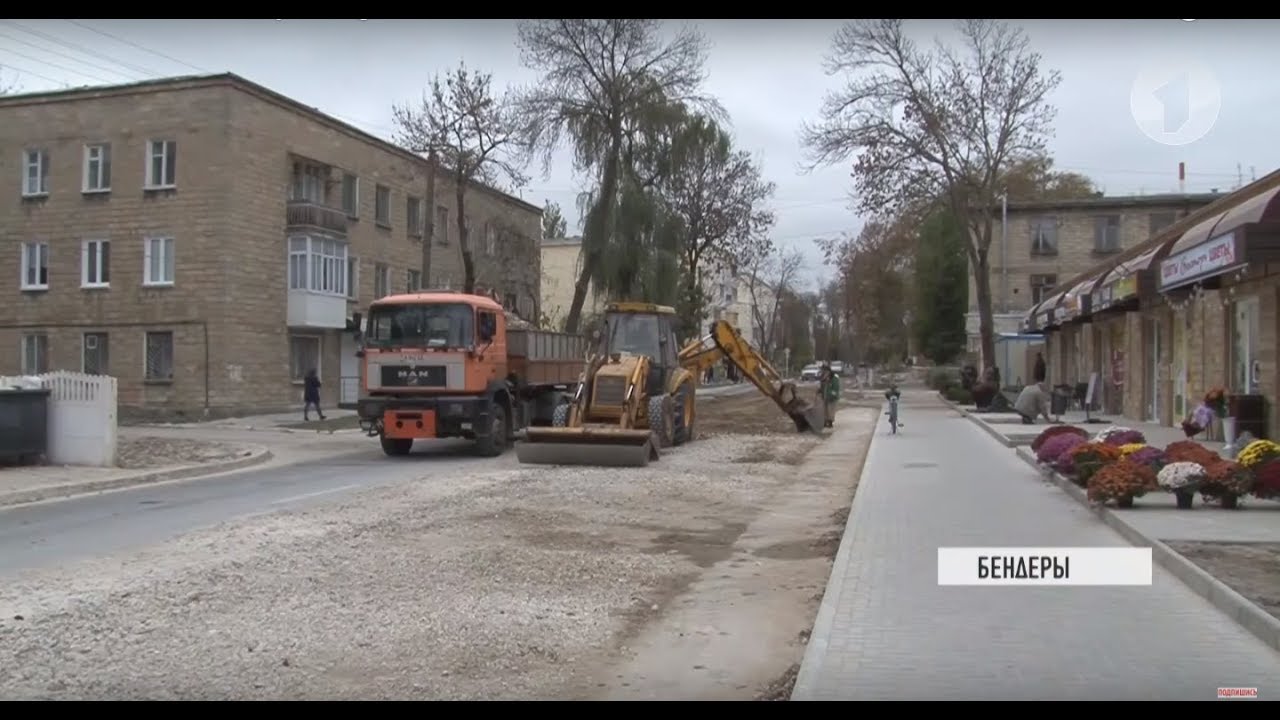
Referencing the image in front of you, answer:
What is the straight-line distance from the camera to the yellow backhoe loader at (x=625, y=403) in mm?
19109

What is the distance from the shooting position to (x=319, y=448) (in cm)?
2586

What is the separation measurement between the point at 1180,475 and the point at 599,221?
26.7 meters

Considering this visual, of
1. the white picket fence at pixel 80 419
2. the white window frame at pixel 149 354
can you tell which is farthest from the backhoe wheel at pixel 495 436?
the white window frame at pixel 149 354

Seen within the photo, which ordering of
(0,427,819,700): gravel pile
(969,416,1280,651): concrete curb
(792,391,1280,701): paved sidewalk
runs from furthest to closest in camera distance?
(969,416,1280,651): concrete curb → (0,427,819,700): gravel pile → (792,391,1280,701): paved sidewalk

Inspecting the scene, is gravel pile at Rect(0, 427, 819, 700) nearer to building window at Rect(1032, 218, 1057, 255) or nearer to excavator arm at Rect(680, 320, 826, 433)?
excavator arm at Rect(680, 320, 826, 433)

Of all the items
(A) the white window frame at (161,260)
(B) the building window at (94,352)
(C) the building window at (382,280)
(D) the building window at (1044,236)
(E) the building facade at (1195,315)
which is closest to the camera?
(E) the building facade at (1195,315)

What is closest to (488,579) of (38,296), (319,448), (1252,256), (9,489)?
(9,489)

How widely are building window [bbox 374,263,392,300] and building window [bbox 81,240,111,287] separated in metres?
9.99

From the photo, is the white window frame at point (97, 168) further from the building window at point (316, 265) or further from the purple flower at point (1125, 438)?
the purple flower at point (1125, 438)

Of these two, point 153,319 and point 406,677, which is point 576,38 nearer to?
point 153,319

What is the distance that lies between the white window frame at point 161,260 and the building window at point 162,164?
5.58 ft

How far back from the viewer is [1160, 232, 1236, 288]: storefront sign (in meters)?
15.6

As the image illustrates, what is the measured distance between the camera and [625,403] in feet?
67.7

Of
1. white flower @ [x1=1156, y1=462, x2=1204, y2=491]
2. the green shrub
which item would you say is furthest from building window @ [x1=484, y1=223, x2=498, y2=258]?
white flower @ [x1=1156, y1=462, x2=1204, y2=491]
